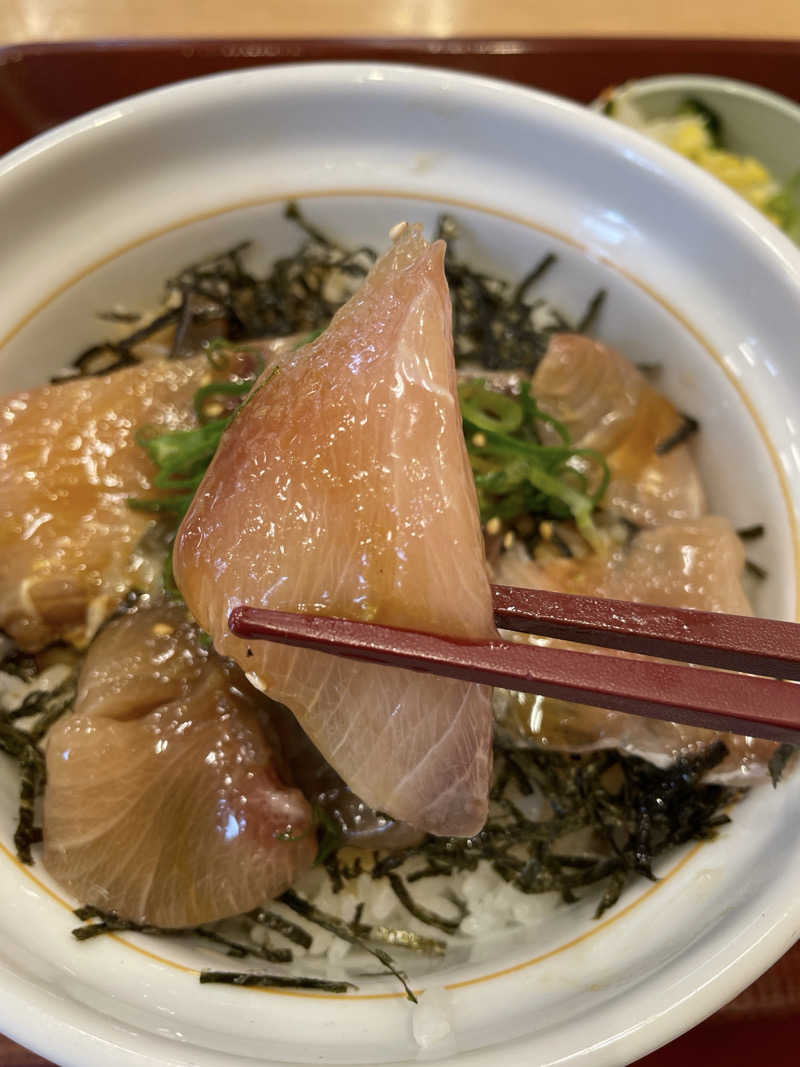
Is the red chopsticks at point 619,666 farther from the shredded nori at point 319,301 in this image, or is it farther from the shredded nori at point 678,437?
the shredded nori at point 319,301

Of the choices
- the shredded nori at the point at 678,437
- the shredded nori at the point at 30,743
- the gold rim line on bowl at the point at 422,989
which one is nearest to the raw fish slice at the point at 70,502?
the shredded nori at the point at 30,743

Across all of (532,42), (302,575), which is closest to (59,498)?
(302,575)

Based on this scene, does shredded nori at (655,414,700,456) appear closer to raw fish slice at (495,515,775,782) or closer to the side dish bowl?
raw fish slice at (495,515,775,782)

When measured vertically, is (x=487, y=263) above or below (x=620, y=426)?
above

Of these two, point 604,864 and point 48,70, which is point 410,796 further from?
point 48,70

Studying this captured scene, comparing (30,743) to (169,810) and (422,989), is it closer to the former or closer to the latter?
(169,810)

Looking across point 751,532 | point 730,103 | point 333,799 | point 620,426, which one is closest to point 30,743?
point 333,799
